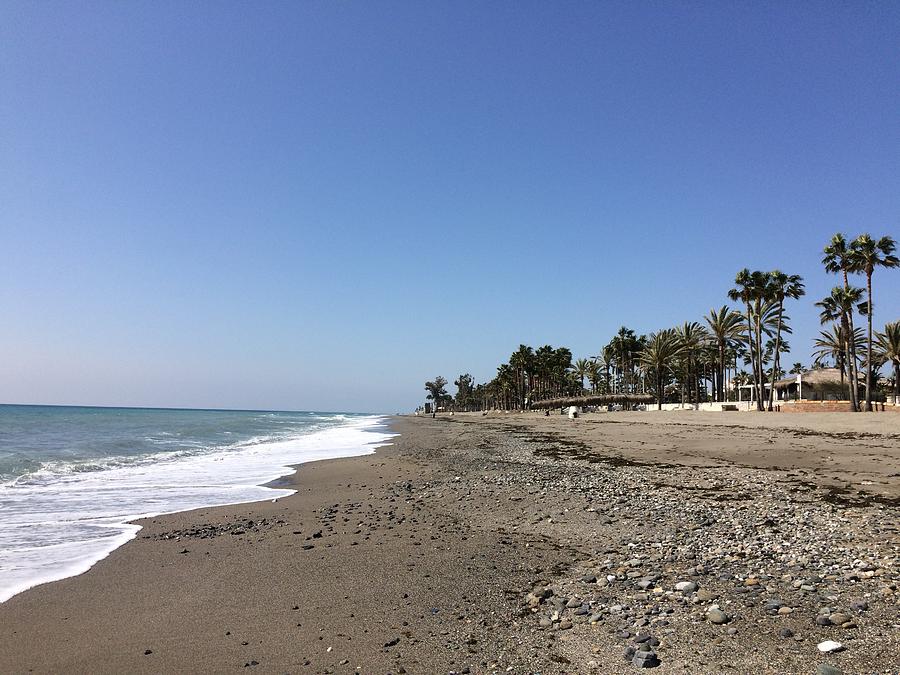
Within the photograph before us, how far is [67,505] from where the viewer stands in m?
13.7

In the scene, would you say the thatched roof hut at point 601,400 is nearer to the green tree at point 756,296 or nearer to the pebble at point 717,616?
the green tree at point 756,296

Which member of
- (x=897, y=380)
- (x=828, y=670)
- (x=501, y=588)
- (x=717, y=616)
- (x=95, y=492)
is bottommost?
(x=95, y=492)

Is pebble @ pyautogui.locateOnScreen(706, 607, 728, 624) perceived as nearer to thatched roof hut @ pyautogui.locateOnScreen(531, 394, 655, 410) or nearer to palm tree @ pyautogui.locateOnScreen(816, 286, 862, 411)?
palm tree @ pyautogui.locateOnScreen(816, 286, 862, 411)

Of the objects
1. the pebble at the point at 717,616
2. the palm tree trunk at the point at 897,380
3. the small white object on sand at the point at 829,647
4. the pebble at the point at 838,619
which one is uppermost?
the palm tree trunk at the point at 897,380

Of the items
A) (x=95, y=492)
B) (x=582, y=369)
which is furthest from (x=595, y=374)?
(x=95, y=492)

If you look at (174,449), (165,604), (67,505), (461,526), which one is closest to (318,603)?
(165,604)

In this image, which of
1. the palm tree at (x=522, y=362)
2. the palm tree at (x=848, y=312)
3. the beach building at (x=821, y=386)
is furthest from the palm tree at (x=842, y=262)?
the palm tree at (x=522, y=362)

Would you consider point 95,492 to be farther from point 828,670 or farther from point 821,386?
point 821,386

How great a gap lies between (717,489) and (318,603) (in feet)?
32.4

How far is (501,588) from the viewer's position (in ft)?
22.0

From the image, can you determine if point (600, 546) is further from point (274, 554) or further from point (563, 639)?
point (274, 554)

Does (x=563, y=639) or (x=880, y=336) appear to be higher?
(x=880, y=336)

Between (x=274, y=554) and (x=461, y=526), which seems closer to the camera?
(x=274, y=554)

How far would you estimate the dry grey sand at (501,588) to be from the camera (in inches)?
194
